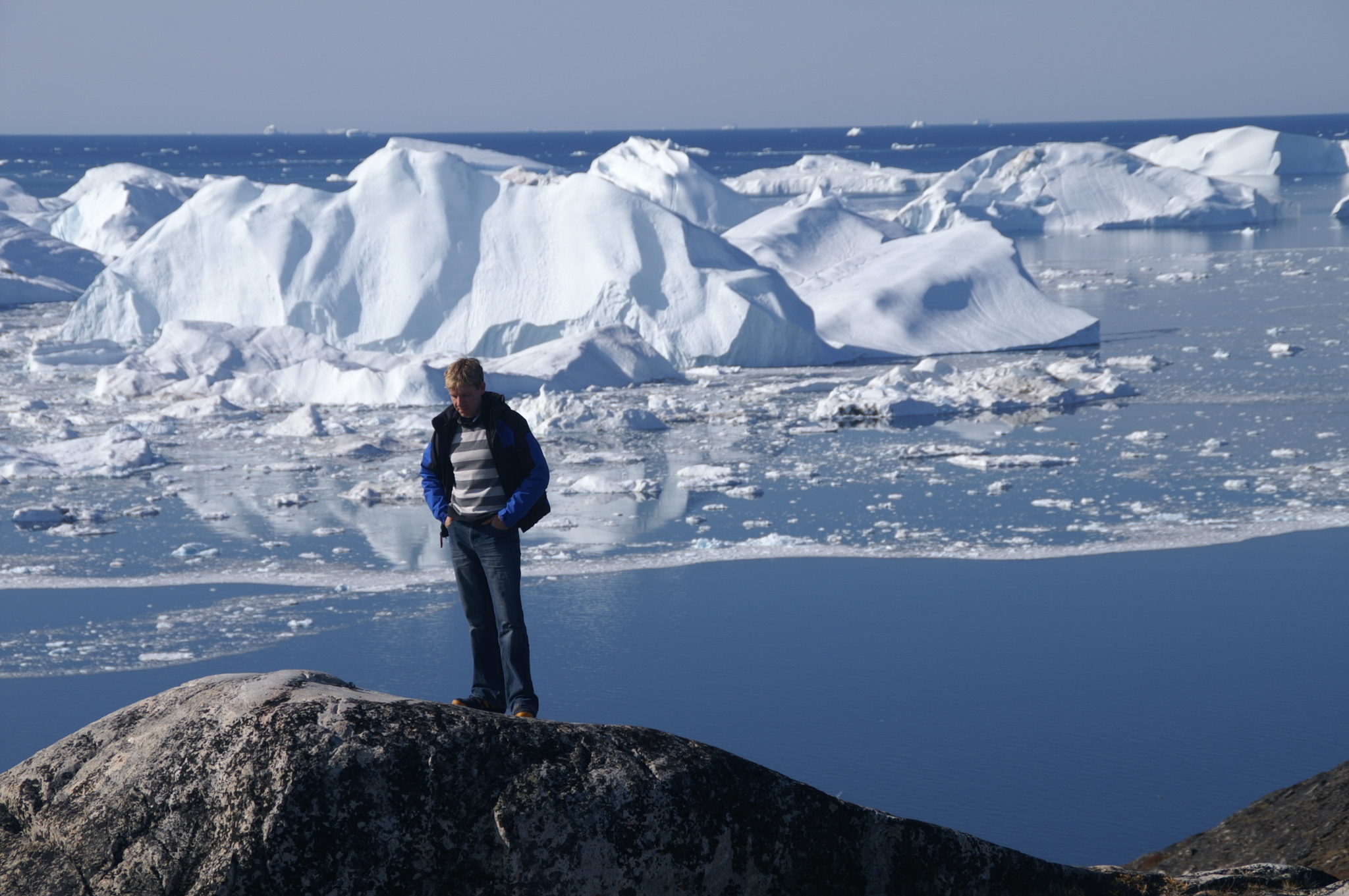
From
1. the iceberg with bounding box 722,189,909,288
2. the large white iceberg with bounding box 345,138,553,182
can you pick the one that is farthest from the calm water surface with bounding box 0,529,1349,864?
the iceberg with bounding box 722,189,909,288

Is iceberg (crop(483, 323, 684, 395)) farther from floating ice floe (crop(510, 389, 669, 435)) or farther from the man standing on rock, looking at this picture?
the man standing on rock

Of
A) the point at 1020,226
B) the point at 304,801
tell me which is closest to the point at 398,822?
the point at 304,801

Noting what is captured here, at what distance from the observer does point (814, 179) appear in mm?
45281

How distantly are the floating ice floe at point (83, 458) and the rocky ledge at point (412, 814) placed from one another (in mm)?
8939

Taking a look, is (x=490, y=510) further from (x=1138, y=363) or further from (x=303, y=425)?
(x=1138, y=363)

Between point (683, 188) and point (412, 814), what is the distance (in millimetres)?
26628

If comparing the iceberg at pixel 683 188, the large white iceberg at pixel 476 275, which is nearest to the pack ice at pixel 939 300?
the large white iceberg at pixel 476 275

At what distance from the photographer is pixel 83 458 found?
1041 centimetres

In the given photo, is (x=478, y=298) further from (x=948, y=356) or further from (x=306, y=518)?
(x=306, y=518)

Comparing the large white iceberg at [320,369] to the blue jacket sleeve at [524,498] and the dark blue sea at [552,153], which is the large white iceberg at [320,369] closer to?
the blue jacket sleeve at [524,498]

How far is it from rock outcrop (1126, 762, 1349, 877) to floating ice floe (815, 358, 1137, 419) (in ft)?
27.4

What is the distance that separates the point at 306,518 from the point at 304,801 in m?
7.27

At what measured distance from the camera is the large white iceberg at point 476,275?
588 inches

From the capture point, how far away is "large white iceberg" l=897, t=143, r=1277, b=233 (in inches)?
1257
